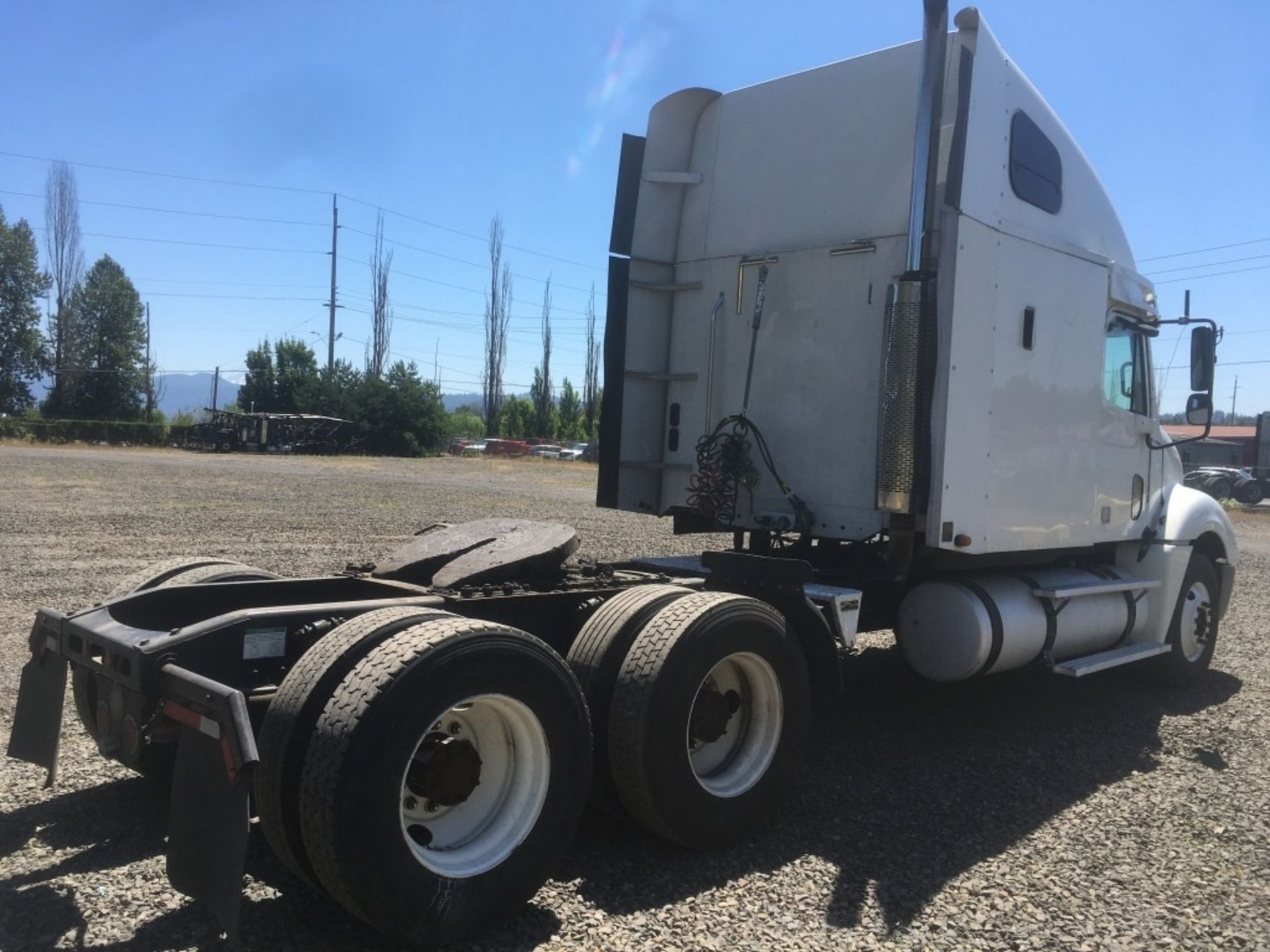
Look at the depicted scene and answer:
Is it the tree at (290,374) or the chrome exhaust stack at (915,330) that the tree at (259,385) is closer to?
the tree at (290,374)

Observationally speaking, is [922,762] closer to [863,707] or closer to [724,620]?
[863,707]

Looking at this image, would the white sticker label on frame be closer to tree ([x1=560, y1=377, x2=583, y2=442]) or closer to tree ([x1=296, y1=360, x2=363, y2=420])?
tree ([x1=296, y1=360, x2=363, y2=420])

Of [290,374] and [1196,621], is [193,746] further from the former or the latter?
[290,374]

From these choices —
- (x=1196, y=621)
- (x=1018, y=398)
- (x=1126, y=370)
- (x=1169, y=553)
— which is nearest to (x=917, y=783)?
(x=1018, y=398)

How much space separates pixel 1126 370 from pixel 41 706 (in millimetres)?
6872

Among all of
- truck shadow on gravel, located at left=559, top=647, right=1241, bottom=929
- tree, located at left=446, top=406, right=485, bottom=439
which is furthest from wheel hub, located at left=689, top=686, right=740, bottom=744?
tree, located at left=446, top=406, right=485, bottom=439

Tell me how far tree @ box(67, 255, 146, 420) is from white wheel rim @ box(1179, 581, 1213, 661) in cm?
7076

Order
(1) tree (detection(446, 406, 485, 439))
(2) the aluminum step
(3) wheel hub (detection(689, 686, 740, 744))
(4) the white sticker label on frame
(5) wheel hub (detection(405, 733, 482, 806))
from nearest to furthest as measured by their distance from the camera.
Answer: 1. (5) wheel hub (detection(405, 733, 482, 806))
2. (4) the white sticker label on frame
3. (3) wheel hub (detection(689, 686, 740, 744))
4. (2) the aluminum step
5. (1) tree (detection(446, 406, 485, 439))

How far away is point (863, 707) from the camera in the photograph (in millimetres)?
6617

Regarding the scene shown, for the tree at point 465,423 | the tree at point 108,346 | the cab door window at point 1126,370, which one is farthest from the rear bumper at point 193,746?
the tree at point 108,346

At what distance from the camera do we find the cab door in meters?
6.83

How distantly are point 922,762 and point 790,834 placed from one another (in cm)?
141

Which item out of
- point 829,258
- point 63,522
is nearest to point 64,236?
point 63,522

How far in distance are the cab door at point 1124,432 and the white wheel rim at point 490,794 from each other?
15.4ft
